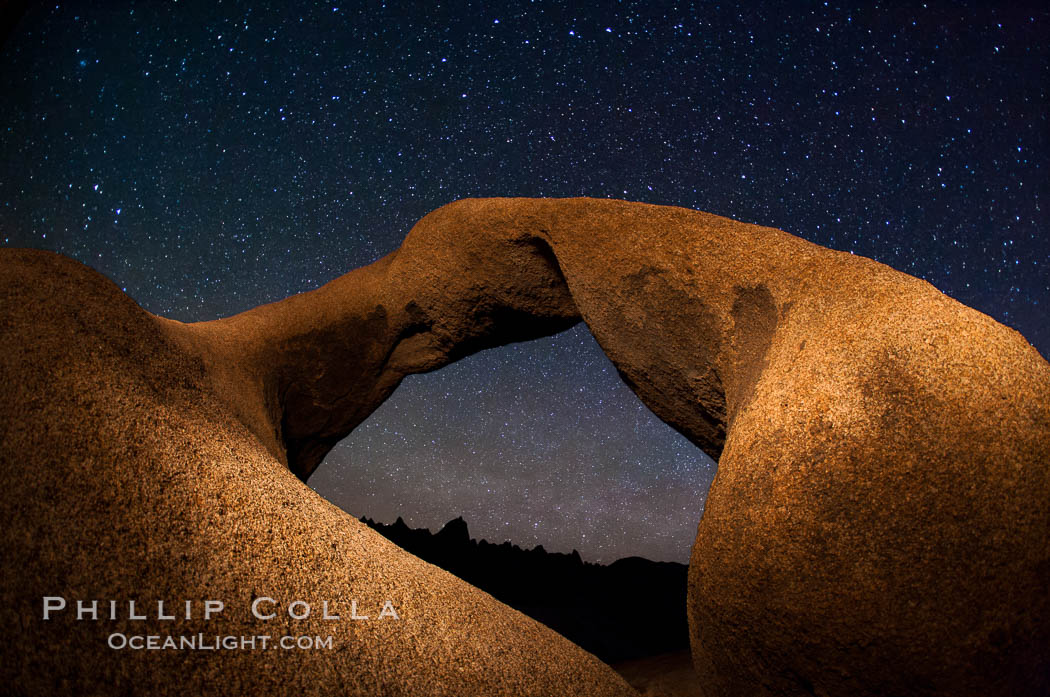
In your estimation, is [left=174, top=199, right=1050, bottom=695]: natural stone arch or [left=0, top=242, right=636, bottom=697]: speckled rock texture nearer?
[left=0, top=242, right=636, bottom=697]: speckled rock texture

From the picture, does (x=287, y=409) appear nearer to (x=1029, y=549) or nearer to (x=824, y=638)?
(x=824, y=638)

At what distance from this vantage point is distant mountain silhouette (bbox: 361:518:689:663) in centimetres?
594

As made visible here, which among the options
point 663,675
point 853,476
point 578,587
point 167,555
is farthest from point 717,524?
point 578,587

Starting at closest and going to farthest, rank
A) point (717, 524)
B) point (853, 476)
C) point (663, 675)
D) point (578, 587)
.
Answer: point (853, 476), point (717, 524), point (663, 675), point (578, 587)

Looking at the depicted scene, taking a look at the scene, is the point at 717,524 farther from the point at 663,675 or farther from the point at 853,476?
the point at 663,675

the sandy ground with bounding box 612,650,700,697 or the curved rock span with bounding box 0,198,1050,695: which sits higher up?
the curved rock span with bounding box 0,198,1050,695

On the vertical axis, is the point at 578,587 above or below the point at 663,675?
below

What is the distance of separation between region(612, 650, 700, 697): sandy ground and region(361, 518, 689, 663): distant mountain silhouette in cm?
84

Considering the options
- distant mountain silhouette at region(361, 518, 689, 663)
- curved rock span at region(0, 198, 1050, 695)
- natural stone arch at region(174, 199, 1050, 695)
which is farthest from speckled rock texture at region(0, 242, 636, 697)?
distant mountain silhouette at region(361, 518, 689, 663)

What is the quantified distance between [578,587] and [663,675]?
377 cm

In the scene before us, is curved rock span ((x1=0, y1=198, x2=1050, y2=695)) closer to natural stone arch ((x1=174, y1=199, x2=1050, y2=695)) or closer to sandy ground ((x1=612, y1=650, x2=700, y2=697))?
→ natural stone arch ((x1=174, y1=199, x2=1050, y2=695))

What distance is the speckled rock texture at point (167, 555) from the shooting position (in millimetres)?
1420

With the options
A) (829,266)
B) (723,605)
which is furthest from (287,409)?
(829,266)

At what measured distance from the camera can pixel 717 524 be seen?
6.84ft
